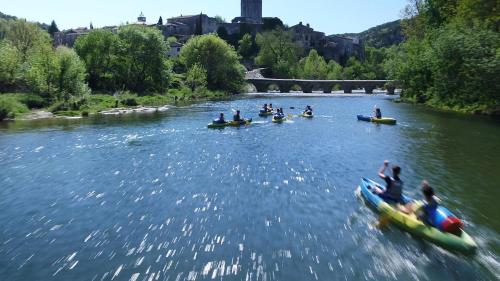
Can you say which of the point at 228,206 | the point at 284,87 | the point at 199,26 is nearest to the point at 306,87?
the point at 284,87

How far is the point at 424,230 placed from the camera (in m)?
14.6

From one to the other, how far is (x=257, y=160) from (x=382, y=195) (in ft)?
36.8

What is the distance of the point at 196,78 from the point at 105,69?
21755 mm

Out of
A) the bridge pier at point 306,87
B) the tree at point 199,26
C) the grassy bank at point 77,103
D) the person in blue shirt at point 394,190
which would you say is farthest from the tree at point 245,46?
the person in blue shirt at point 394,190

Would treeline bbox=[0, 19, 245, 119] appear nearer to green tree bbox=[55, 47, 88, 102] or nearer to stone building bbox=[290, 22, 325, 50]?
green tree bbox=[55, 47, 88, 102]

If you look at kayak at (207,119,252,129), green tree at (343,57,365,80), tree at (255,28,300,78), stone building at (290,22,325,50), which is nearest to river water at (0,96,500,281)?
kayak at (207,119,252,129)

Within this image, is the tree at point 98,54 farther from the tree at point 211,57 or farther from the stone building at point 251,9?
the stone building at point 251,9

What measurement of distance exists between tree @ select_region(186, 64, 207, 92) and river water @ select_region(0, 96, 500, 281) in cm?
5726

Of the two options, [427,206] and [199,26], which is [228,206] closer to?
[427,206]

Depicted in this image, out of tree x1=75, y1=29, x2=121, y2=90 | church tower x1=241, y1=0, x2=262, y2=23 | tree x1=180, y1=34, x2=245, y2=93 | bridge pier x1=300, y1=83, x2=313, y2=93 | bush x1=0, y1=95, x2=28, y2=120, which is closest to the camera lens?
bush x1=0, y1=95, x2=28, y2=120

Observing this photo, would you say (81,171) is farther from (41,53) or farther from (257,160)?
(41,53)

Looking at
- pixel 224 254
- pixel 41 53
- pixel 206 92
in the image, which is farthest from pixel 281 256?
pixel 206 92

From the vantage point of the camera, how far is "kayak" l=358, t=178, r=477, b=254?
13466 millimetres

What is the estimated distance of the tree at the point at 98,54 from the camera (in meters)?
75.6
